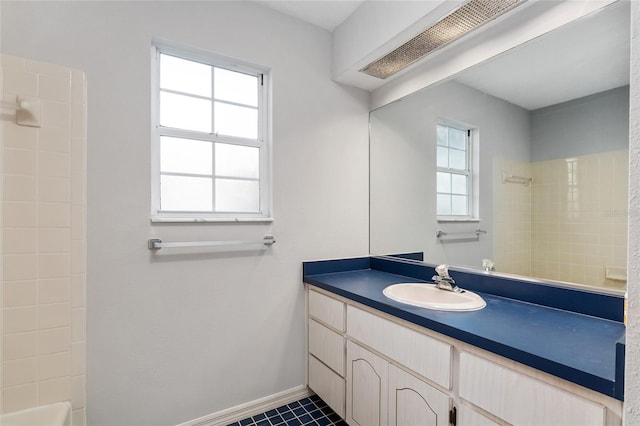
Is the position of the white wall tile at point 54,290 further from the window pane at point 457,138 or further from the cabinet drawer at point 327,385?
the window pane at point 457,138

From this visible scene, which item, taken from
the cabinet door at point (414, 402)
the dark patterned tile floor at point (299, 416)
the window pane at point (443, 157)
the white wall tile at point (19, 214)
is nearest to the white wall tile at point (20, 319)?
the white wall tile at point (19, 214)

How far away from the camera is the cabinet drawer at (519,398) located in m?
0.84

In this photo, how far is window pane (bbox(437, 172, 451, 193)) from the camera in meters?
2.04

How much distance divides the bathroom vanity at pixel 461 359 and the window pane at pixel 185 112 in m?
1.22

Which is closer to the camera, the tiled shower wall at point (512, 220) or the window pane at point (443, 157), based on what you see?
the tiled shower wall at point (512, 220)

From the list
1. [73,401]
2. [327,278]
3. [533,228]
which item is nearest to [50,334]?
[73,401]

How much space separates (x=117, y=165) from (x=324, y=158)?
1.24 m

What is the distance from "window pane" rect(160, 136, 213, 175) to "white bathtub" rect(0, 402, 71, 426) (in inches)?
46.7

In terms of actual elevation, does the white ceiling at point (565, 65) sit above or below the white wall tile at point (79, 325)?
above

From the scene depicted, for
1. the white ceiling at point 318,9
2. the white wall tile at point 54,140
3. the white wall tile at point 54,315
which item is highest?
the white ceiling at point 318,9

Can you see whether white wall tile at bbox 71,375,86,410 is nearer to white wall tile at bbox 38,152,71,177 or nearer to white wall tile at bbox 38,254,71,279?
white wall tile at bbox 38,254,71,279

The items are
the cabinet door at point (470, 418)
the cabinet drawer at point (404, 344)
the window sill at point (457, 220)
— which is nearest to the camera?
the cabinet door at point (470, 418)

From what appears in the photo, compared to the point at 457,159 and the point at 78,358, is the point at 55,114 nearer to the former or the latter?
the point at 78,358

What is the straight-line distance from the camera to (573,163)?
141cm
